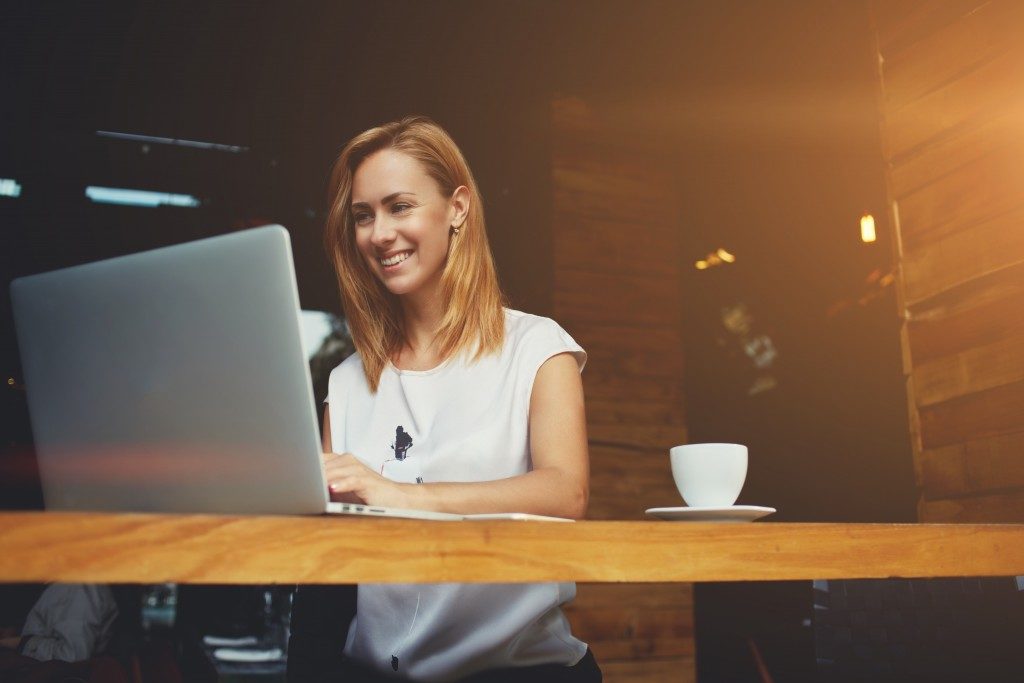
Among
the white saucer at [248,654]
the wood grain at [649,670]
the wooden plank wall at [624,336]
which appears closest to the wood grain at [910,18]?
the wooden plank wall at [624,336]

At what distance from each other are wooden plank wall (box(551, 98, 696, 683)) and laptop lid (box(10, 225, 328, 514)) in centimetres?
308

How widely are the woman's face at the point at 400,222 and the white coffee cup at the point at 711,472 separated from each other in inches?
28.1

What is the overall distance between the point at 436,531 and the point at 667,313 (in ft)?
12.1

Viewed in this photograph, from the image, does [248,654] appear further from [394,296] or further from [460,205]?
[460,205]

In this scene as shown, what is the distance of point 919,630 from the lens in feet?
4.03

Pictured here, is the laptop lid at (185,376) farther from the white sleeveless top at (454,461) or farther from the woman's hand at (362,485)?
the white sleeveless top at (454,461)

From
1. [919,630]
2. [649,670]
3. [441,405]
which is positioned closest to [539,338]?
[441,405]

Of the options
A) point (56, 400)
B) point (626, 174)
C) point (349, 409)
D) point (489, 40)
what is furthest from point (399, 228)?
point (626, 174)

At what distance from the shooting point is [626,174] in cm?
441

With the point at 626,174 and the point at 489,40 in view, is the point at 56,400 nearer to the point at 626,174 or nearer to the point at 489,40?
the point at 489,40

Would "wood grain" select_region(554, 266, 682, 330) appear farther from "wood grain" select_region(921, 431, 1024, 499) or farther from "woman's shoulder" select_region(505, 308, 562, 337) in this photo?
"woman's shoulder" select_region(505, 308, 562, 337)

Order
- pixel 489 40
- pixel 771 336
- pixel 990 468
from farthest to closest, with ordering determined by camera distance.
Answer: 1. pixel 771 336
2. pixel 489 40
3. pixel 990 468

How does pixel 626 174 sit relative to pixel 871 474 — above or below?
above

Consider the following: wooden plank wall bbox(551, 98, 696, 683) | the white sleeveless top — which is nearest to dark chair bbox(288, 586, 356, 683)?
the white sleeveless top
